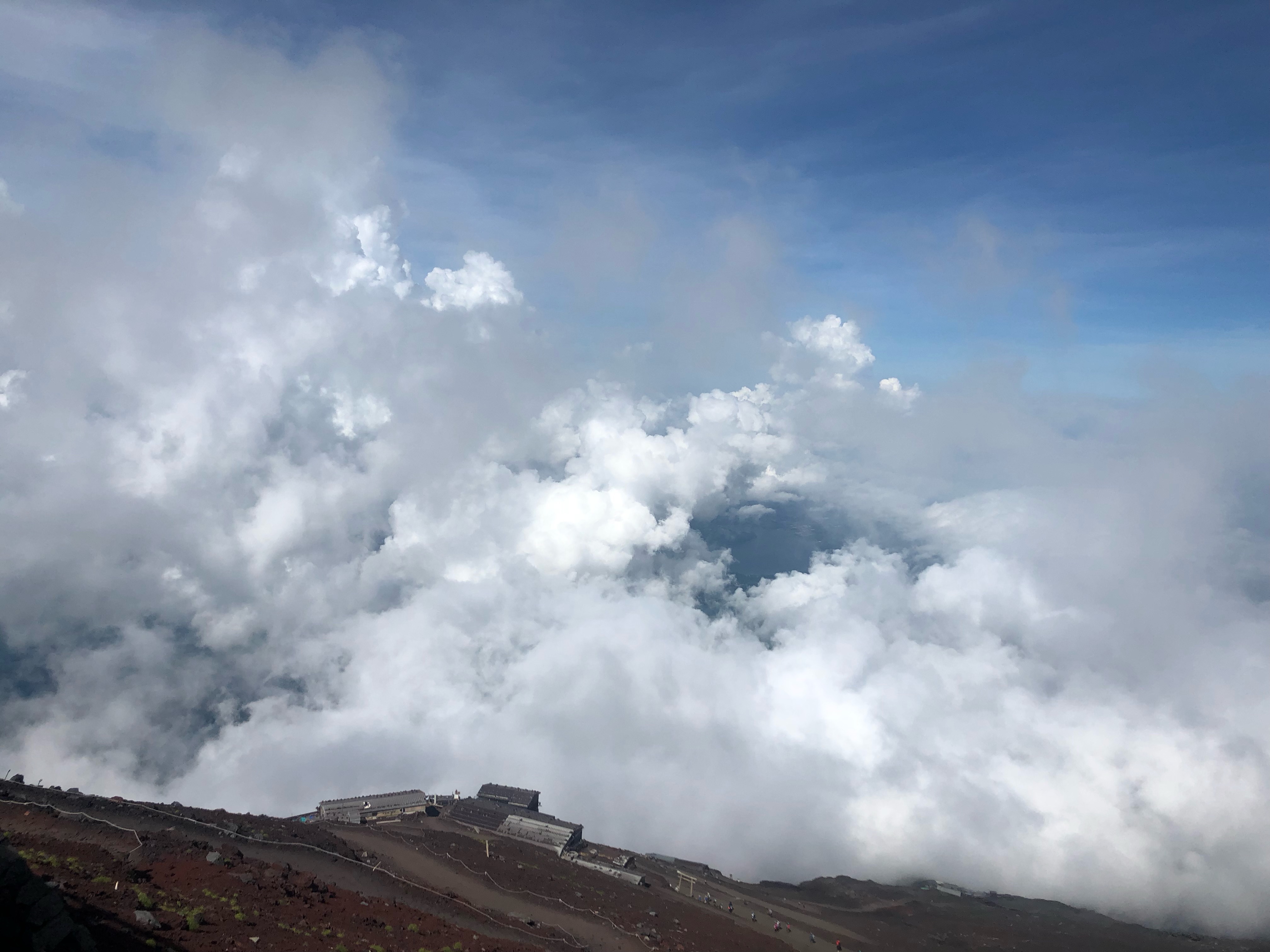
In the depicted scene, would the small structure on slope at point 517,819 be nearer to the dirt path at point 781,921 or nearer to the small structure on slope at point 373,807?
the small structure on slope at point 373,807

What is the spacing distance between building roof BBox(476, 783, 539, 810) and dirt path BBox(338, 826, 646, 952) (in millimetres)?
38794

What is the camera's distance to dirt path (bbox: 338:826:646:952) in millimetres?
64125

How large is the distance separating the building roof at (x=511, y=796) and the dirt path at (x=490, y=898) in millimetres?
38794

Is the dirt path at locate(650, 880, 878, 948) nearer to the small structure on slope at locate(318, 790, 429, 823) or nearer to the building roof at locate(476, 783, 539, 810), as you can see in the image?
the building roof at locate(476, 783, 539, 810)

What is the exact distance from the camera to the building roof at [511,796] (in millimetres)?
116250

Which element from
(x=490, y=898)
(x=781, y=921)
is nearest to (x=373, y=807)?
(x=490, y=898)

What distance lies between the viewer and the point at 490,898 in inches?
2719

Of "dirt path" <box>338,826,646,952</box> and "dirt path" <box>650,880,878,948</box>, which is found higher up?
"dirt path" <box>338,826,646,952</box>

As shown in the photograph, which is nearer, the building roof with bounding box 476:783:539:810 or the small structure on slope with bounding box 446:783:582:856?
the small structure on slope with bounding box 446:783:582:856

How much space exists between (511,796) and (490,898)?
52257mm

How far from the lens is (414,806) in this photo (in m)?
107

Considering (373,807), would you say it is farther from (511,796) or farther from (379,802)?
(511,796)

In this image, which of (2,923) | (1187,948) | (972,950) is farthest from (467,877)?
(1187,948)

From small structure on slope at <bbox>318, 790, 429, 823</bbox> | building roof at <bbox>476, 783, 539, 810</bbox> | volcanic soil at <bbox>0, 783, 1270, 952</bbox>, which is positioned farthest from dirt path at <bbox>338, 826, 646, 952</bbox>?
building roof at <bbox>476, 783, 539, 810</bbox>
